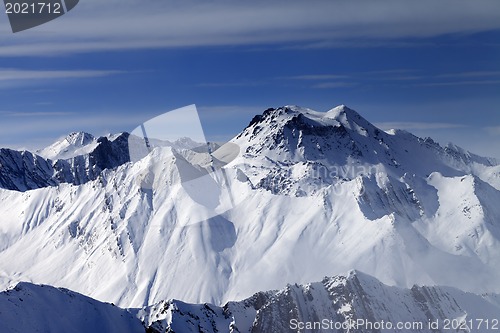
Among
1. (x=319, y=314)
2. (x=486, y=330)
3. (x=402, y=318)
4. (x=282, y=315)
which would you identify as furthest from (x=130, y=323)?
(x=486, y=330)

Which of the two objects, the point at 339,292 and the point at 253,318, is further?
the point at 339,292

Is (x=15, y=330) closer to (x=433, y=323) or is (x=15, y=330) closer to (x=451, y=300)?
(x=433, y=323)

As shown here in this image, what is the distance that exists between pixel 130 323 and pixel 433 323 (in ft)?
295

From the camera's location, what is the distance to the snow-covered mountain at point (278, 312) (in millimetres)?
119125

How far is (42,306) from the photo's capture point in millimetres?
119250

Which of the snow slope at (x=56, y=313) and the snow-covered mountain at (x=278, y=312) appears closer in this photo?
the snow slope at (x=56, y=313)

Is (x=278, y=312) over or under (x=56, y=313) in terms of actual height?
under

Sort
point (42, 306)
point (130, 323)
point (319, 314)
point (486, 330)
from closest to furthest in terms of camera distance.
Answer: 1. point (42, 306)
2. point (130, 323)
3. point (319, 314)
4. point (486, 330)

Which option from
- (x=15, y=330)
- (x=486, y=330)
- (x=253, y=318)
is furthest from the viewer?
(x=486, y=330)

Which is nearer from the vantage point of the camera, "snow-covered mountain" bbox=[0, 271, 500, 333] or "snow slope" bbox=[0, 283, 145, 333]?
"snow slope" bbox=[0, 283, 145, 333]

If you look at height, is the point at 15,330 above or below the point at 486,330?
above

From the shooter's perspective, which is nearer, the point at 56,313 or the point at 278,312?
the point at 56,313

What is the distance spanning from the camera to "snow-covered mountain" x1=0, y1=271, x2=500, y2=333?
11912cm

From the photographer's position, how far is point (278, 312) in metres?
160
